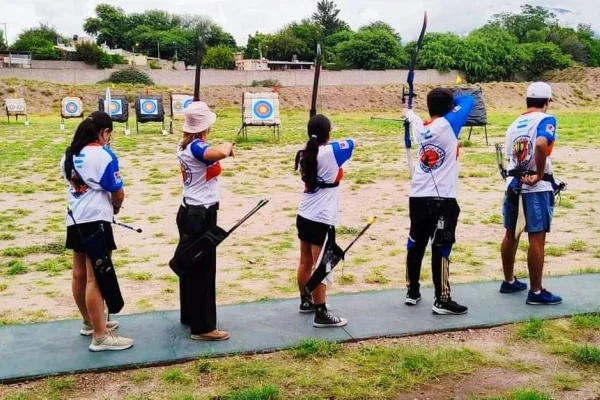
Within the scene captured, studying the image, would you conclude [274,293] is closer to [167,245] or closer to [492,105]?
[167,245]

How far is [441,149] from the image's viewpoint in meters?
3.90

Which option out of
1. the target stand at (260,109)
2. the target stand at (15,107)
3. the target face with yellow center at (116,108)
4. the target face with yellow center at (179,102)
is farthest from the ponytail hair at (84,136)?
the target stand at (15,107)

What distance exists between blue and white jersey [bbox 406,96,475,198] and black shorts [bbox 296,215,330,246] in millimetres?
644

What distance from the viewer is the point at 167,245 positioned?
6102mm

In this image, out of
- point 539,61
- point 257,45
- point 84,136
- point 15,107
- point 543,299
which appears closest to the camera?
point 84,136

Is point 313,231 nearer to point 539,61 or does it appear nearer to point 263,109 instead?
point 263,109

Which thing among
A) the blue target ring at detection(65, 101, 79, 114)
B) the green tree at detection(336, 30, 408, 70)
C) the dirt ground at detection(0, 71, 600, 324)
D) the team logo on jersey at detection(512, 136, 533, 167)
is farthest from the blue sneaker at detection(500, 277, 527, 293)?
the green tree at detection(336, 30, 408, 70)

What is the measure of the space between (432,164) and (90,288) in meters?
2.07

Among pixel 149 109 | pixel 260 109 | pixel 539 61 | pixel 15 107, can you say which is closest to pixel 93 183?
pixel 260 109

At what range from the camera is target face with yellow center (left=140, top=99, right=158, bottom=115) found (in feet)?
63.4

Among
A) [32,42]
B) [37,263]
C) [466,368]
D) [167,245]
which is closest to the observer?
[466,368]

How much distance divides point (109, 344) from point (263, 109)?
14.1 metres

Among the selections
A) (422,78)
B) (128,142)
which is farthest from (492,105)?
(128,142)

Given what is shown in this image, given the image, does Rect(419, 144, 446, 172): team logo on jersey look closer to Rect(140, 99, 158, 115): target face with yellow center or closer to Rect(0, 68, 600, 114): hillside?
Rect(140, 99, 158, 115): target face with yellow center
